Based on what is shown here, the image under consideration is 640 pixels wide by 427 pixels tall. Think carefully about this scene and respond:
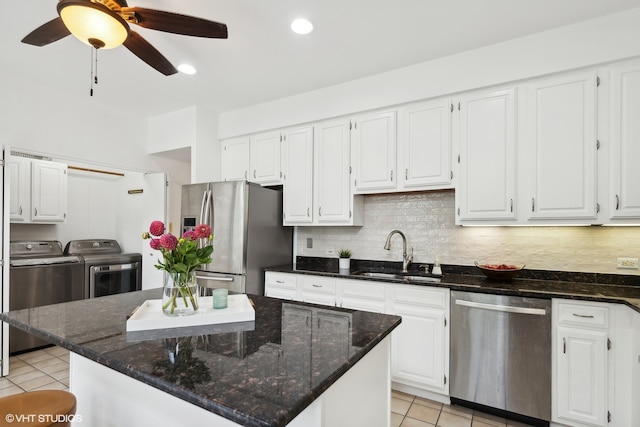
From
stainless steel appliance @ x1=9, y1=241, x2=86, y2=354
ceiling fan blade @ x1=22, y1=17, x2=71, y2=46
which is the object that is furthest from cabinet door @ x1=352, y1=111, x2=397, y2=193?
stainless steel appliance @ x1=9, y1=241, x2=86, y2=354

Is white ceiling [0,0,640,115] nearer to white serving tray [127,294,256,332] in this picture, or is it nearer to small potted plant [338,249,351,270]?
small potted plant [338,249,351,270]

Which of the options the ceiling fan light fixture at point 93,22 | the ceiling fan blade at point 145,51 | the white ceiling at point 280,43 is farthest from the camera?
the white ceiling at point 280,43

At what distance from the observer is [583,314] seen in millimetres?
2018

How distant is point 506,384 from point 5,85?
4.78m

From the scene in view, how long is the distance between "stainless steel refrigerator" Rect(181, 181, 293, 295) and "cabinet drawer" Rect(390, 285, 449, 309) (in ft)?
4.53

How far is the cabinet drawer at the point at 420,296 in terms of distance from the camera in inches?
96.3

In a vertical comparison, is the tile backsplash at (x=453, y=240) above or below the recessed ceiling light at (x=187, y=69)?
below

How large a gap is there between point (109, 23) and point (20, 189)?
132 inches

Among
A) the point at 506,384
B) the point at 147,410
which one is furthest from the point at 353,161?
the point at 147,410

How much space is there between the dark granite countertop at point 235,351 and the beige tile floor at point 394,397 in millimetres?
1322

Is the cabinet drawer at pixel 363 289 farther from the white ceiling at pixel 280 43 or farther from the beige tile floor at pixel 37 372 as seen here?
the beige tile floor at pixel 37 372

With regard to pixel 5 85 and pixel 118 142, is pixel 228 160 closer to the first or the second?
pixel 118 142

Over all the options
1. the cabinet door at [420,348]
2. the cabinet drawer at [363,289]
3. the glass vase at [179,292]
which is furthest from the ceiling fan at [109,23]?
the cabinet door at [420,348]

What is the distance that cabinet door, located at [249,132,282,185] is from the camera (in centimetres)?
358
